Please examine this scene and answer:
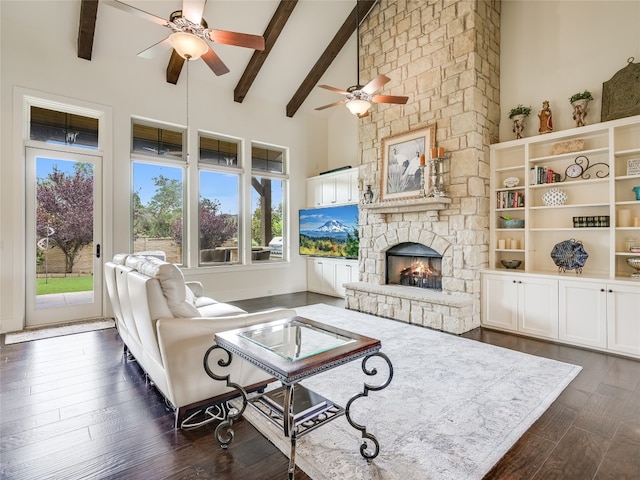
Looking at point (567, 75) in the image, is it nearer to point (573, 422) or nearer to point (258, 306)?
point (573, 422)

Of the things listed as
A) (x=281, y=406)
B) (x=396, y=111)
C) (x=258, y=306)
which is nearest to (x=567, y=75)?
Answer: (x=396, y=111)

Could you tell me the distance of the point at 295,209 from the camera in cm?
Answer: 750

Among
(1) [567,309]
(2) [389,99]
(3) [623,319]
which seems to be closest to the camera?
(3) [623,319]

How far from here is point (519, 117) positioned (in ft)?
15.5

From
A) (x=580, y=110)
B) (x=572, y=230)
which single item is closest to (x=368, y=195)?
(x=572, y=230)

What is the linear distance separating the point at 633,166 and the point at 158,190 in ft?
21.7

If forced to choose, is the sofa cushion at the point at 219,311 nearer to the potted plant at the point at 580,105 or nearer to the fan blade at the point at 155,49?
the fan blade at the point at 155,49

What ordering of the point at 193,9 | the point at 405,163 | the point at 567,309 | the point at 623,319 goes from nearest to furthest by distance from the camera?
1. the point at 193,9
2. the point at 623,319
3. the point at 567,309
4. the point at 405,163

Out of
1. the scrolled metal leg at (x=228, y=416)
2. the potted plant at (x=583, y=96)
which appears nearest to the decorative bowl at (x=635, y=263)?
the potted plant at (x=583, y=96)

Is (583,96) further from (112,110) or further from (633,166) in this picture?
(112,110)

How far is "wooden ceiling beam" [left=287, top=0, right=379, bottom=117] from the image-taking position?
5957 millimetres

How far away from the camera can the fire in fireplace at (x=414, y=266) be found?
5.37m

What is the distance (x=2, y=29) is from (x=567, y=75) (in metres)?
7.35

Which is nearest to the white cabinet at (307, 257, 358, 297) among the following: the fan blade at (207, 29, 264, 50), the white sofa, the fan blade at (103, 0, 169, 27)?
the white sofa
